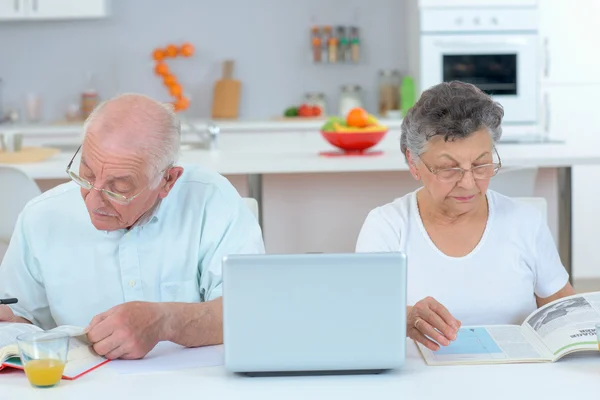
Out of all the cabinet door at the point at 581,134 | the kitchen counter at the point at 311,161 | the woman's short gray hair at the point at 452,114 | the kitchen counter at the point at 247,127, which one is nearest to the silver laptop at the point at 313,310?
the woman's short gray hair at the point at 452,114

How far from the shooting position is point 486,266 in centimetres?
215

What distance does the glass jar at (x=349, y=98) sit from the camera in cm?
589

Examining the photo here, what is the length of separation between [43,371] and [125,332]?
186 mm

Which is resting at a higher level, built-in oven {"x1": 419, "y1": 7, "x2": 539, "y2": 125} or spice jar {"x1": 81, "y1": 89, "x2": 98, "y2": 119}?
built-in oven {"x1": 419, "y1": 7, "x2": 539, "y2": 125}

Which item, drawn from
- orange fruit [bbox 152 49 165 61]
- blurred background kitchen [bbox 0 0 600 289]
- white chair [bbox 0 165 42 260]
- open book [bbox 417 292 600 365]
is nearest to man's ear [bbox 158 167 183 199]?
open book [bbox 417 292 600 365]

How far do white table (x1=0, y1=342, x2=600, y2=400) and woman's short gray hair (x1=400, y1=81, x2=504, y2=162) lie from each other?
2.16 feet

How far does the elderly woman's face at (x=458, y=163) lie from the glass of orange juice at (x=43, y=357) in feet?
3.13

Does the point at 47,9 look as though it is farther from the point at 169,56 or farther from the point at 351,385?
the point at 351,385

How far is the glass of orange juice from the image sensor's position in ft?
4.67

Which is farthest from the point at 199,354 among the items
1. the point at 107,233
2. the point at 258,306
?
the point at 107,233

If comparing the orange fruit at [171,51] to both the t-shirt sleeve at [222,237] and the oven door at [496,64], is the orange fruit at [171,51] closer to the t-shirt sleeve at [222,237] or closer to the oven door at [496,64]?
the oven door at [496,64]

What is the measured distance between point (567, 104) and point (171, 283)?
391 centimetres

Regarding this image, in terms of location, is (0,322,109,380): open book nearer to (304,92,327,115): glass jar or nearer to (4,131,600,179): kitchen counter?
(4,131,600,179): kitchen counter

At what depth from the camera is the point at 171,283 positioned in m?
1.98
